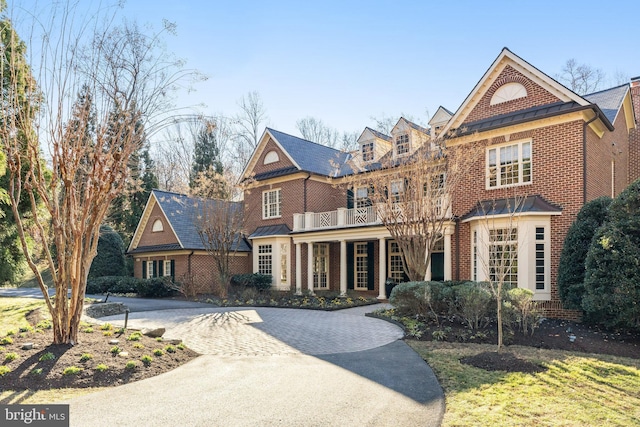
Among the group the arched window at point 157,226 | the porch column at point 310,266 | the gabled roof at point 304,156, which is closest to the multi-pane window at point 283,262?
the porch column at point 310,266

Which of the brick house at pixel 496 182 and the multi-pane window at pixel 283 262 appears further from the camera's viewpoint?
the multi-pane window at pixel 283 262

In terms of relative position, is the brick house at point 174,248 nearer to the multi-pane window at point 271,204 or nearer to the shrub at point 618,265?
the multi-pane window at point 271,204

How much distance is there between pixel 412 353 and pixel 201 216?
47.4 feet

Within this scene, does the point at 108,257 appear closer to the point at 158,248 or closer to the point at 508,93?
the point at 158,248

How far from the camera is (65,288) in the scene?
7.77m

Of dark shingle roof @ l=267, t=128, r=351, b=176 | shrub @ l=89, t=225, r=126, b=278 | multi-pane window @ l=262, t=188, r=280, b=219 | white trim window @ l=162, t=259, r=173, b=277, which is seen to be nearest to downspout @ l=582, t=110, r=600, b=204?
dark shingle roof @ l=267, t=128, r=351, b=176

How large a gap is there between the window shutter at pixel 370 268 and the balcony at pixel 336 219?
2.09m

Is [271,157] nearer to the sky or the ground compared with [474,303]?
nearer to the sky

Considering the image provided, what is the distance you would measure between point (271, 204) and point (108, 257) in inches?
460

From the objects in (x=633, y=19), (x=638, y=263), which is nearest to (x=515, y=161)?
(x=633, y=19)

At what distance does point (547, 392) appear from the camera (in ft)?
20.0

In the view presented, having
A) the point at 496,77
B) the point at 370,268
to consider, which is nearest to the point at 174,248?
the point at 370,268

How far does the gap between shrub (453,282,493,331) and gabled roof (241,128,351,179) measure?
12.0m

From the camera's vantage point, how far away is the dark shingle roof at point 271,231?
23.1 meters
